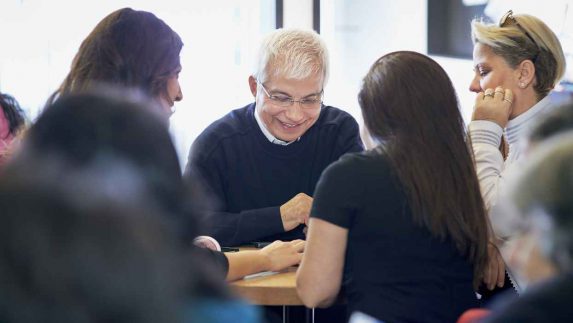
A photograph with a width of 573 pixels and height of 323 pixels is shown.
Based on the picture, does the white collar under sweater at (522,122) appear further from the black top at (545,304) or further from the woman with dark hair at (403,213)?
the black top at (545,304)

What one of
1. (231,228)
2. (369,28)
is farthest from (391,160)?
(369,28)

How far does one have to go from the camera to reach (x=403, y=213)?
6.75 feet

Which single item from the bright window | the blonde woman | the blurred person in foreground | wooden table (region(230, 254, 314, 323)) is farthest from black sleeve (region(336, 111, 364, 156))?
the blurred person in foreground

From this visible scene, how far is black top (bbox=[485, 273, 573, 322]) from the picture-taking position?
1.14 metres

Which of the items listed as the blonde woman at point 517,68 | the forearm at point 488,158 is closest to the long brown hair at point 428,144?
the forearm at point 488,158

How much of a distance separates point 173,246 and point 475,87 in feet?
7.41

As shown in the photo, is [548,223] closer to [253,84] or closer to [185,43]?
[253,84]

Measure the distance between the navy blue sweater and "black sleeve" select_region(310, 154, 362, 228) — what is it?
0.76 m

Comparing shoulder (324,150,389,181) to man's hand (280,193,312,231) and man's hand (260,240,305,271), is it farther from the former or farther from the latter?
man's hand (280,193,312,231)

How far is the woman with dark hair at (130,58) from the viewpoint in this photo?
215 centimetres

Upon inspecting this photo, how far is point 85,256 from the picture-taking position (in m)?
0.79

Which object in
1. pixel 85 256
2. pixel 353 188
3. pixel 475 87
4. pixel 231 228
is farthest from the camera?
pixel 475 87

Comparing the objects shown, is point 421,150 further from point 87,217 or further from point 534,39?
point 87,217

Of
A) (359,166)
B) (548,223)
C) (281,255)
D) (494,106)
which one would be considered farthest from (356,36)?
(548,223)
